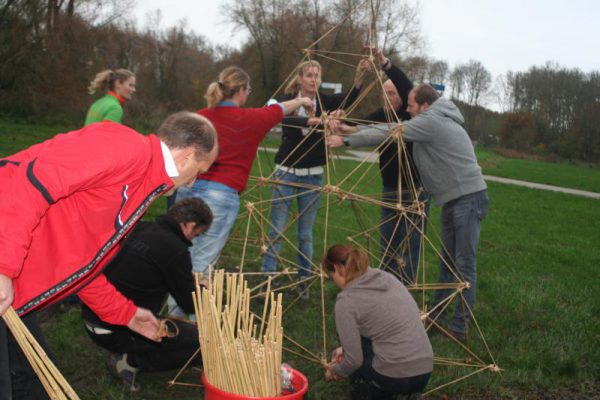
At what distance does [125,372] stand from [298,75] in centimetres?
237

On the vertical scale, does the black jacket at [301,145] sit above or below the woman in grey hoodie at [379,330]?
above

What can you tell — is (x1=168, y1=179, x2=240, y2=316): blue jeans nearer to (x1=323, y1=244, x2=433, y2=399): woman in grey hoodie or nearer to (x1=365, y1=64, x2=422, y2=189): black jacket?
(x1=323, y1=244, x2=433, y2=399): woman in grey hoodie

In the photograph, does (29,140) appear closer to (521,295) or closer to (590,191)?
(521,295)

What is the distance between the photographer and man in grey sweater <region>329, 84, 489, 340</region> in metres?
3.78

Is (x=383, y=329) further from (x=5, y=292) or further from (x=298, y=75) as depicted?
(x=298, y=75)

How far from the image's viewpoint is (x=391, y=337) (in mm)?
2748

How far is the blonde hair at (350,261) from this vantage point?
281 centimetres

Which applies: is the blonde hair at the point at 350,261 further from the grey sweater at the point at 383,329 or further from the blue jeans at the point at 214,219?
the blue jeans at the point at 214,219

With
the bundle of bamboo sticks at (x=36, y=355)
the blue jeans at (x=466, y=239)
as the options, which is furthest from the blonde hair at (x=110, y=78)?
the bundle of bamboo sticks at (x=36, y=355)

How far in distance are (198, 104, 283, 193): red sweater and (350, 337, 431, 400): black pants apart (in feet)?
4.14

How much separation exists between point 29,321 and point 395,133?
2262 millimetres

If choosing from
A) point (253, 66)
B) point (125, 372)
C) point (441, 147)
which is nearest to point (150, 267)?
point (125, 372)

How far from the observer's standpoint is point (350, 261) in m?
2.81

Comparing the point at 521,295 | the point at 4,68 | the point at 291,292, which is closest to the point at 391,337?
the point at 291,292
